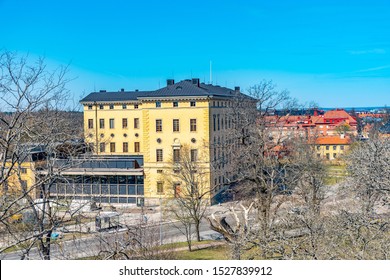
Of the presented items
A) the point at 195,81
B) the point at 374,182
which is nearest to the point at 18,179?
the point at 374,182

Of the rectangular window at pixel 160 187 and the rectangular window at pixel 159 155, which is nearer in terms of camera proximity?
the rectangular window at pixel 160 187

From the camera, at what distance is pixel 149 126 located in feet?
42.8

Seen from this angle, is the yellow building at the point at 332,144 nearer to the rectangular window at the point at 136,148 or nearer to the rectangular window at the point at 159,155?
the rectangular window at the point at 136,148

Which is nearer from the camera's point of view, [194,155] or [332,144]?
[194,155]

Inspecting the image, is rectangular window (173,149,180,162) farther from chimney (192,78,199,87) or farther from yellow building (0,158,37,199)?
yellow building (0,158,37,199)

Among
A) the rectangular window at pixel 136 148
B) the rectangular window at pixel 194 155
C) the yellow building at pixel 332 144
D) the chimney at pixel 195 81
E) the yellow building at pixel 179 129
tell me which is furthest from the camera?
the yellow building at pixel 332 144

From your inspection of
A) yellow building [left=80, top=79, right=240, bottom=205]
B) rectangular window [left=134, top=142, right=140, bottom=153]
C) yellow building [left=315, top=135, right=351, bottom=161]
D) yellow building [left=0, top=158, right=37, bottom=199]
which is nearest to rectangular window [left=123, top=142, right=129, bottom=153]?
rectangular window [left=134, top=142, right=140, bottom=153]

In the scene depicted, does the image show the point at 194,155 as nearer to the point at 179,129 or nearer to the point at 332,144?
the point at 179,129

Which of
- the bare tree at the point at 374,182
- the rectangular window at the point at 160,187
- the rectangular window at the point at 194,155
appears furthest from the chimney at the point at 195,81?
the bare tree at the point at 374,182

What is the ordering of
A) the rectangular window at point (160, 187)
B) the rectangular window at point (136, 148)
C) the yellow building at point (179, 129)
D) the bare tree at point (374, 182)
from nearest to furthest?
the bare tree at point (374, 182)
the rectangular window at point (160, 187)
the yellow building at point (179, 129)
the rectangular window at point (136, 148)
